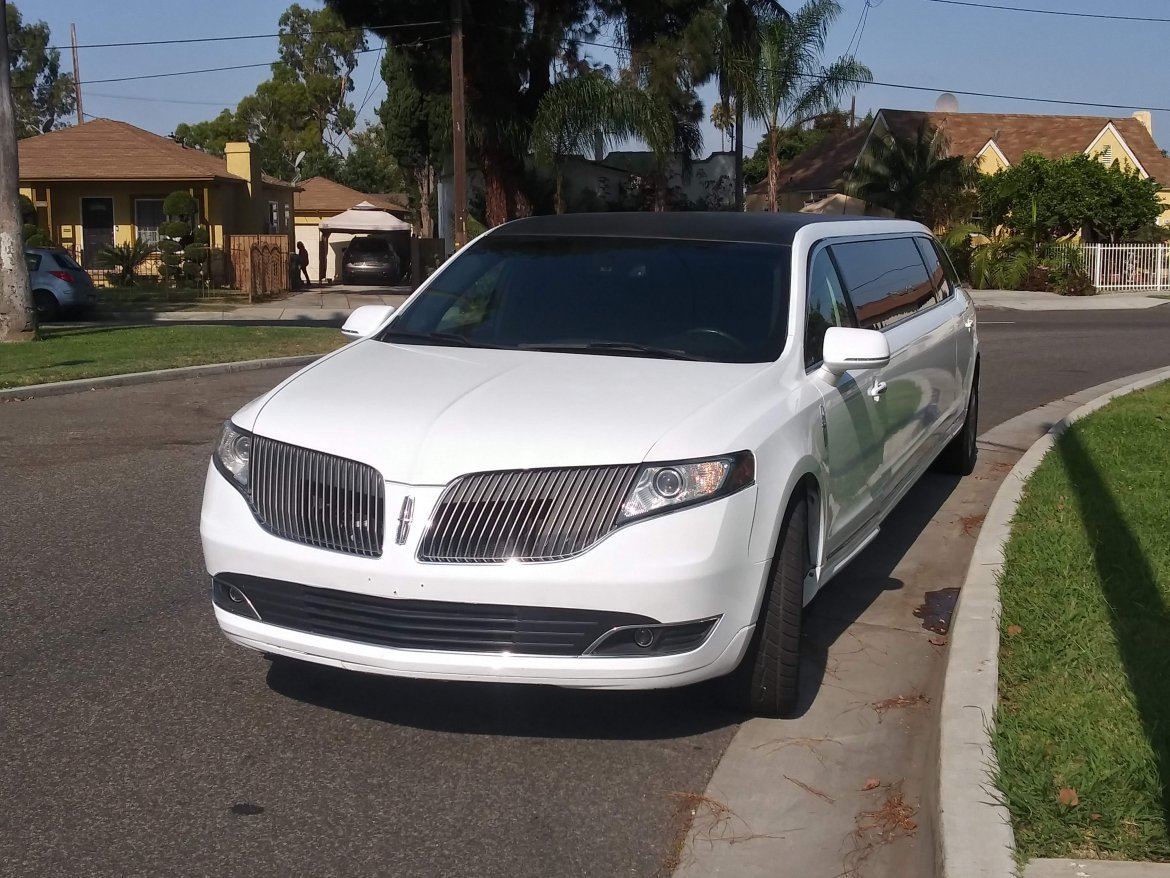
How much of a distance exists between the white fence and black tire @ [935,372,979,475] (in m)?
30.6

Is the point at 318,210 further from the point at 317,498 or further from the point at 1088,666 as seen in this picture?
the point at 1088,666

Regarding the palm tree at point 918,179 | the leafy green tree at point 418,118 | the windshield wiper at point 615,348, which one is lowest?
the windshield wiper at point 615,348

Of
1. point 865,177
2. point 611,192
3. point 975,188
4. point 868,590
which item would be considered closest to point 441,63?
point 611,192

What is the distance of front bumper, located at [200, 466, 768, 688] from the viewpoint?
4.09 m

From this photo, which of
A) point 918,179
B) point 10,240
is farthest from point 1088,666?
point 918,179

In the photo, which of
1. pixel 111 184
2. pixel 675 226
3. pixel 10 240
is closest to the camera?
pixel 675 226

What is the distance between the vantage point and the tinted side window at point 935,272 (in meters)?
8.27

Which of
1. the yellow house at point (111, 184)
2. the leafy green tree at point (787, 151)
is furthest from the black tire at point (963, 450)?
the leafy green tree at point (787, 151)

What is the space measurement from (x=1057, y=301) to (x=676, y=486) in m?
31.7

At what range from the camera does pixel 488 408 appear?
4477 millimetres

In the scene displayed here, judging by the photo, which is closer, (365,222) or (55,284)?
(55,284)

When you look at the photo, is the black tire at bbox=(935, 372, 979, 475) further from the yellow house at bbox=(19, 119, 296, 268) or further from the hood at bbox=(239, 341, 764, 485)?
the yellow house at bbox=(19, 119, 296, 268)

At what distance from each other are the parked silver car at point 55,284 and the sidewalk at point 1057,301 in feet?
65.5

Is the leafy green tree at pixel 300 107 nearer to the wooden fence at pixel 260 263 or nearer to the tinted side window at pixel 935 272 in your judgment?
the wooden fence at pixel 260 263
